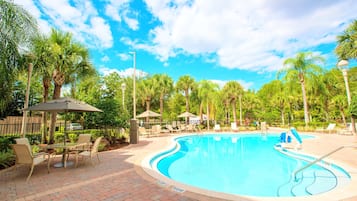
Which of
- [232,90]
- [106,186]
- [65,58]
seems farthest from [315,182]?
[232,90]

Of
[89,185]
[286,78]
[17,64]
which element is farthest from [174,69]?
[89,185]

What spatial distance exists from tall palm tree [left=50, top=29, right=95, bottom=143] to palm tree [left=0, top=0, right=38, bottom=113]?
106 inches

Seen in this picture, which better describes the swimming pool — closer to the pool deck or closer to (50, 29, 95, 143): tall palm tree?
the pool deck

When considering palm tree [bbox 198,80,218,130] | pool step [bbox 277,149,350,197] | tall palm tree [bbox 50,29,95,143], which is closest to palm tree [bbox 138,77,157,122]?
palm tree [bbox 198,80,218,130]

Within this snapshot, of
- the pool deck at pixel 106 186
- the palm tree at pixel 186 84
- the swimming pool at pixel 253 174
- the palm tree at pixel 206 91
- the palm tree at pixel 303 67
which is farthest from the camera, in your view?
the palm tree at pixel 206 91

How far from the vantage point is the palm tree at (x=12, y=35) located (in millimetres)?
5156

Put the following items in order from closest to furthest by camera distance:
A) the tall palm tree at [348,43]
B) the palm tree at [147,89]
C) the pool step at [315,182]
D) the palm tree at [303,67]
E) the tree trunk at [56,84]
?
the pool step at [315,182] < the tall palm tree at [348,43] < the tree trunk at [56,84] < the palm tree at [303,67] < the palm tree at [147,89]

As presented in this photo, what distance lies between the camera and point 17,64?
5.80 meters

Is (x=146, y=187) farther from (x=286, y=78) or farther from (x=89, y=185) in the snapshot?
(x=286, y=78)

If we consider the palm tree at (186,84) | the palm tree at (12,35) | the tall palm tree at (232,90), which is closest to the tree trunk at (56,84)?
the palm tree at (12,35)

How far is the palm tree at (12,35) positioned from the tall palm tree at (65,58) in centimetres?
270

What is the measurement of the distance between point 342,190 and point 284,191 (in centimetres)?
139

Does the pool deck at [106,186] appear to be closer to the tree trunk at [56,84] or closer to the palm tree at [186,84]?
the tree trunk at [56,84]

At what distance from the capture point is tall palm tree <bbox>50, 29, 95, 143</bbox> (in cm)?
871
